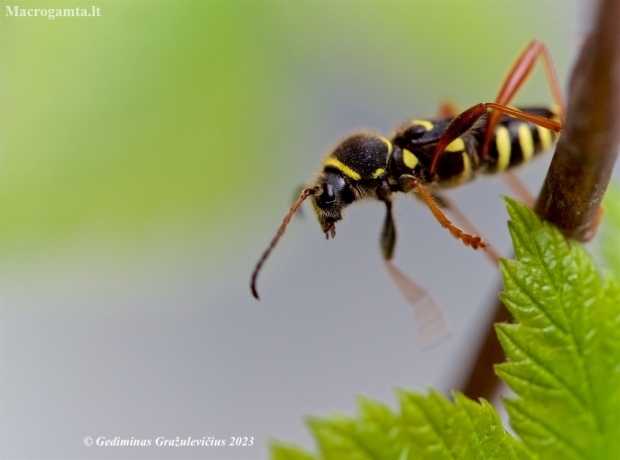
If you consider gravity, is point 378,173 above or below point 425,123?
below

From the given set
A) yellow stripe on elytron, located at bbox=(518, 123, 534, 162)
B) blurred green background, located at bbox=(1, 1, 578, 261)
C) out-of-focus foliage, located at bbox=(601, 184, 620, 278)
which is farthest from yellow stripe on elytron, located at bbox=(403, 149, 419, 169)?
blurred green background, located at bbox=(1, 1, 578, 261)

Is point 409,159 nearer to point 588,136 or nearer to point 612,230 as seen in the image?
point 612,230

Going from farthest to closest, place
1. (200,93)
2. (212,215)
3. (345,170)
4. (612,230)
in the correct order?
(212,215) < (200,93) < (345,170) < (612,230)

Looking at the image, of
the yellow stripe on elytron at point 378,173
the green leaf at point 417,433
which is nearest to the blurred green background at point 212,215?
the yellow stripe on elytron at point 378,173

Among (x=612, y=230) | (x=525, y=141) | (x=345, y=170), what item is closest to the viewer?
(x=612, y=230)

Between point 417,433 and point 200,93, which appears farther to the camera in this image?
point 200,93

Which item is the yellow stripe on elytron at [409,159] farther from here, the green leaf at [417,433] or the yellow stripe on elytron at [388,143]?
the green leaf at [417,433]

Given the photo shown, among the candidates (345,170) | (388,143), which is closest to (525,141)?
(388,143)

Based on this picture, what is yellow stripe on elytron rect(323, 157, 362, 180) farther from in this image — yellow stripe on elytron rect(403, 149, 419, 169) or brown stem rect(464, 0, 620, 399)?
brown stem rect(464, 0, 620, 399)
